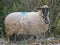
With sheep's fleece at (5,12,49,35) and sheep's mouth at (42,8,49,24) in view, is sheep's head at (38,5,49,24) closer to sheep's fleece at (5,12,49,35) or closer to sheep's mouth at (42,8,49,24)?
sheep's mouth at (42,8,49,24)

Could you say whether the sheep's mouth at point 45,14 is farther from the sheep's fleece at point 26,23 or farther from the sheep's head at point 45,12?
the sheep's fleece at point 26,23

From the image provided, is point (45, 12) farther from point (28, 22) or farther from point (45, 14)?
point (28, 22)

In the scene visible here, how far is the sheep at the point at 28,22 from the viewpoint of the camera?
8508 mm

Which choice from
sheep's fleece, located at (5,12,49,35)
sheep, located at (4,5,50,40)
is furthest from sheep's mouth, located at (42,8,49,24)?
sheep's fleece, located at (5,12,49,35)

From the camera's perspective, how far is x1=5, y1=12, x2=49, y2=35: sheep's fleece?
27.9ft

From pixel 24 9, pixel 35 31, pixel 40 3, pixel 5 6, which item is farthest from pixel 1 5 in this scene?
pixel 35 31

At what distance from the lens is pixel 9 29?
883 centimetres

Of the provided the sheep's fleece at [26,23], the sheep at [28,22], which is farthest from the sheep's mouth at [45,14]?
the sheep's fleece at [26,23]

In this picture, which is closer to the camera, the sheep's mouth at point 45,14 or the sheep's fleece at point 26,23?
the sheep's fleece at point 26,23

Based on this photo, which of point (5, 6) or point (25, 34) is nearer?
point (25, 34)

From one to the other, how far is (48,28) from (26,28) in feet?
2.57

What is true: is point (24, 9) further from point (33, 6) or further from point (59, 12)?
point (59, 12)

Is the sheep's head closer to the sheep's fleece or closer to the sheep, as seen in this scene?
the sheep

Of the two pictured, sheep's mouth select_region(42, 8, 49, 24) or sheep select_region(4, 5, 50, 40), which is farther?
sheep's mouth select_region(42, 8, 49, 24)
